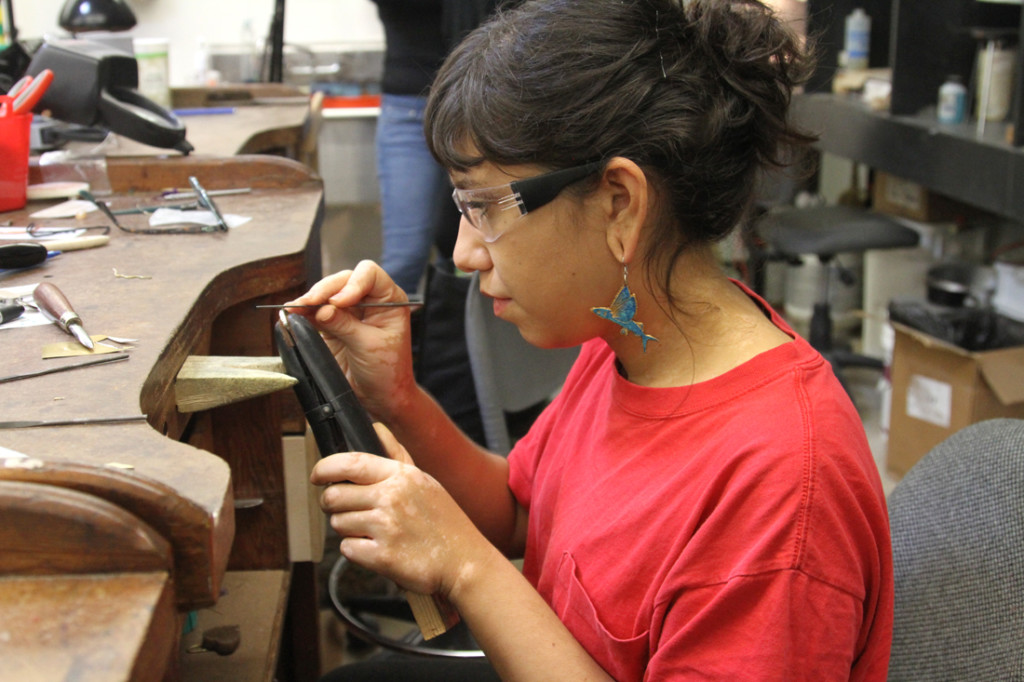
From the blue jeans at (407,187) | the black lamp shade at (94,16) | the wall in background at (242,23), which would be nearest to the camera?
the black lamp shade at (94,16)

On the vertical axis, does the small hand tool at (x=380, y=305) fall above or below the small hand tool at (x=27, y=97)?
below

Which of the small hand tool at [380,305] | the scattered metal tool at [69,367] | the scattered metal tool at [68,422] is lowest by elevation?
the small hand tool at [380,305]

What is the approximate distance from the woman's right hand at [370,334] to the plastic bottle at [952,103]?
2.30 metres

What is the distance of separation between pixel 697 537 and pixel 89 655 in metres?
0.51

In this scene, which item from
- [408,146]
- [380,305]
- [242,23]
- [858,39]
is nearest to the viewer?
[380,305]

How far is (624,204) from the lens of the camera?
922 millimetres

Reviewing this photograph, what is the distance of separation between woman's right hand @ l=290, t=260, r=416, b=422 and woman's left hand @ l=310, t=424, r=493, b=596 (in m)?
0.26

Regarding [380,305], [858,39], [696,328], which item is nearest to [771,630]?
[696,328]

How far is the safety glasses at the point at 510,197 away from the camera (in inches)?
35.7

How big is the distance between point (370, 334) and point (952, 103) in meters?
2.36

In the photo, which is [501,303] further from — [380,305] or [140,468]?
[140,468]

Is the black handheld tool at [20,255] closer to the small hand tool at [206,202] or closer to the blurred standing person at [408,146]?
the small hand tool at [206,202]

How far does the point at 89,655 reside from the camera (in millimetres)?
503

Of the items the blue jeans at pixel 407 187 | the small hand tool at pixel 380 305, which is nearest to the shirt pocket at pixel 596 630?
the small hand tool at pixel 380 305
